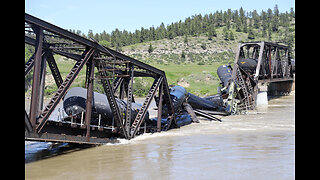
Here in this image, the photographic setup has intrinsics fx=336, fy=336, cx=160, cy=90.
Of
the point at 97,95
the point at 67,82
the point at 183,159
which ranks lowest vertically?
the point at 183,159

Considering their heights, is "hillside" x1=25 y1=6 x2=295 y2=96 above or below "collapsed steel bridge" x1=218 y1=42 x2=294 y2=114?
above

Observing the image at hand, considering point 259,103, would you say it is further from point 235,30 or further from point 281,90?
point 235,30

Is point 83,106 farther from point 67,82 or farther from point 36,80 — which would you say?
point 36,80

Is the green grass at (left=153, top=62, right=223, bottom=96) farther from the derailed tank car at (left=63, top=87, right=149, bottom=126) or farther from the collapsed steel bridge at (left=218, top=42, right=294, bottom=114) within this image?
the derailed tank car at (left=63, top=87, right=149, bottom=126)

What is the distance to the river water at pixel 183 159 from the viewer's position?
37.0 feet

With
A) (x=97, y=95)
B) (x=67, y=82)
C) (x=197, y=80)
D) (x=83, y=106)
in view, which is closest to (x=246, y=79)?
(x=97, y=95)

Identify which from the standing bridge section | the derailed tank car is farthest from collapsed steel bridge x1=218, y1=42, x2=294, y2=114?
the derailed tank car

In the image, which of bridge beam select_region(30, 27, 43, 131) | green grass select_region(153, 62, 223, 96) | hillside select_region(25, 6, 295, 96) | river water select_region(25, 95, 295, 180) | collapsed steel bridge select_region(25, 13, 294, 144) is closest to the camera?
river water select_region(25, 95, 295, 180)

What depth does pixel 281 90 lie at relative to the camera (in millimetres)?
53000

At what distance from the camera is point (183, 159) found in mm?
13680

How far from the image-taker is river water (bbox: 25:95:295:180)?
11.3 meters

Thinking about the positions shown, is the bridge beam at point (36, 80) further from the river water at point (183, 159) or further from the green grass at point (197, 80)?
the green grass at point (197, 80)

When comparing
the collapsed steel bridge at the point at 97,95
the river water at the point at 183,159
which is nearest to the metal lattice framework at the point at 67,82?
the collapsed steel bridge at the point at 97,95
